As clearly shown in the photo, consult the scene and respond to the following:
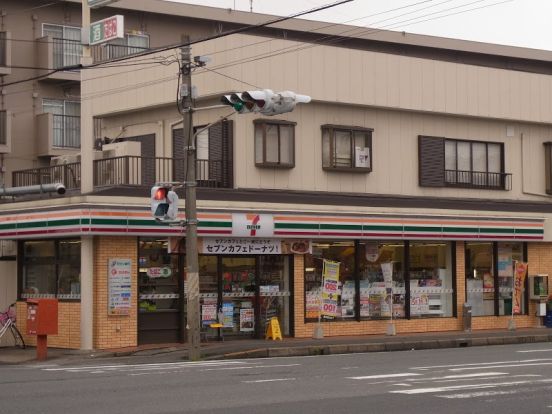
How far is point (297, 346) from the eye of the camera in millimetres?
26219

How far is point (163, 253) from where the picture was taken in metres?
27.7

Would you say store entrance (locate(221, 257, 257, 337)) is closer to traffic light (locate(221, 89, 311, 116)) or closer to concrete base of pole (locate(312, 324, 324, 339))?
concrete base of pole (locate(312, 324, 324, 339))

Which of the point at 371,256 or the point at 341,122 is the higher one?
the point at 341,122

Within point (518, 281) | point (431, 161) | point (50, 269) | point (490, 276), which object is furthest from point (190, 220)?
point (518, 281)

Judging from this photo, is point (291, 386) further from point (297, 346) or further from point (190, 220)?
point (297, 346)

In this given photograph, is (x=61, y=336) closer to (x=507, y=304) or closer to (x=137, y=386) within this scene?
(x=137, y=386)

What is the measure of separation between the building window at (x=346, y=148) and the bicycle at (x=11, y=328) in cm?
970

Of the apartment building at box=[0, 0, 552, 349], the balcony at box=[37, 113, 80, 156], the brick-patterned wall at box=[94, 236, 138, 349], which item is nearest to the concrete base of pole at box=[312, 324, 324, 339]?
the apartment building at box=[0, 0, 552, 349]

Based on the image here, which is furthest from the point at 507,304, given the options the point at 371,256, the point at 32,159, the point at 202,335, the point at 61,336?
the point at 32,159

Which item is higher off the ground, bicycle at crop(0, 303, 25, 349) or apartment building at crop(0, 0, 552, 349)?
apartment building at crop(0, 0, 552, 349)

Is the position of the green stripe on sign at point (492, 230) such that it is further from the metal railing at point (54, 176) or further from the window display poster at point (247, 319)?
the metal railing at point (54, 176)

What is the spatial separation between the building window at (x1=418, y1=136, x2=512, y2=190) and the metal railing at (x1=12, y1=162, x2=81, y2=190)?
415 inches

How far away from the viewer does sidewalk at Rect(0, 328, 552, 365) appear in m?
24.8

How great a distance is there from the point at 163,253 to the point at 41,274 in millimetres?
3660
